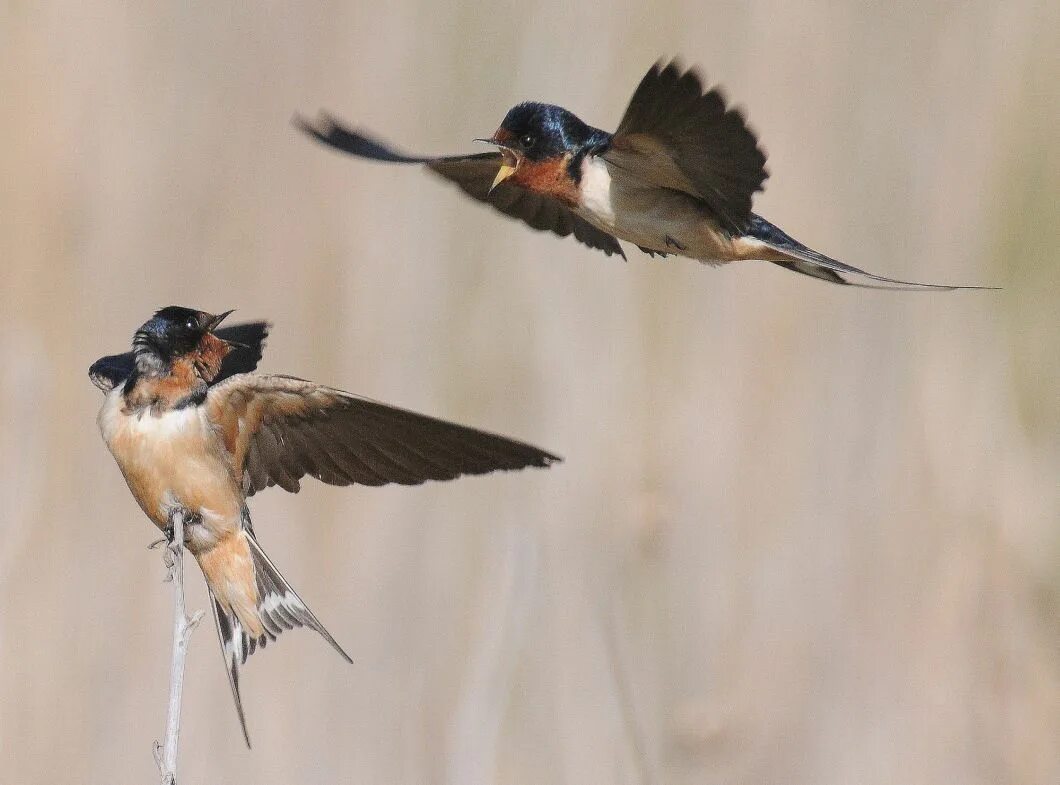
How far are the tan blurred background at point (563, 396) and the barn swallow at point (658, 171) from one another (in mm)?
743

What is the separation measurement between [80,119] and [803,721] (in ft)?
5.14

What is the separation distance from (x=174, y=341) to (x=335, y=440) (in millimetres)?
225

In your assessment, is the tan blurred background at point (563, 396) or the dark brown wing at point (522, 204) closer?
the dark brown wing at point (522, 204)

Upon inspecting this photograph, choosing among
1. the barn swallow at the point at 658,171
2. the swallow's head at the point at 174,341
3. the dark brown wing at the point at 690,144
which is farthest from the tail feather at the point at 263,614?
the dark brown wing at the point at 690,144

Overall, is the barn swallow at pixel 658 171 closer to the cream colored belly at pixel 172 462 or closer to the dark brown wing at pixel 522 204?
the dark brown wing at pixel 522 204

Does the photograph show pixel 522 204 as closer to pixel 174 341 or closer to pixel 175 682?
pixel 174 341

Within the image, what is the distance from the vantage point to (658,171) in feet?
4.53

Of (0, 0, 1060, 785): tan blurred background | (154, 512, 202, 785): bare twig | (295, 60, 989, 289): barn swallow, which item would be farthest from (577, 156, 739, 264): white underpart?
(0, 0, 1060, 785): tan blurred background

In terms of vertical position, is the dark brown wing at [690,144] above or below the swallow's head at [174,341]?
above

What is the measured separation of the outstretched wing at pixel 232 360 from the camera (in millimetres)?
1643

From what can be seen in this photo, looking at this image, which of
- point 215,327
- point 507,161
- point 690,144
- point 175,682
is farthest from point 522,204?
point 175,682

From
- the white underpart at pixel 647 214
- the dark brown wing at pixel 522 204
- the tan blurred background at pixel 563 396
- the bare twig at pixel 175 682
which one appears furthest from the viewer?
the tan blurred background at pixel 563 396

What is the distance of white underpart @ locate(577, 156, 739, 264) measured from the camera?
1428mm

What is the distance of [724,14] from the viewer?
8.07ft
